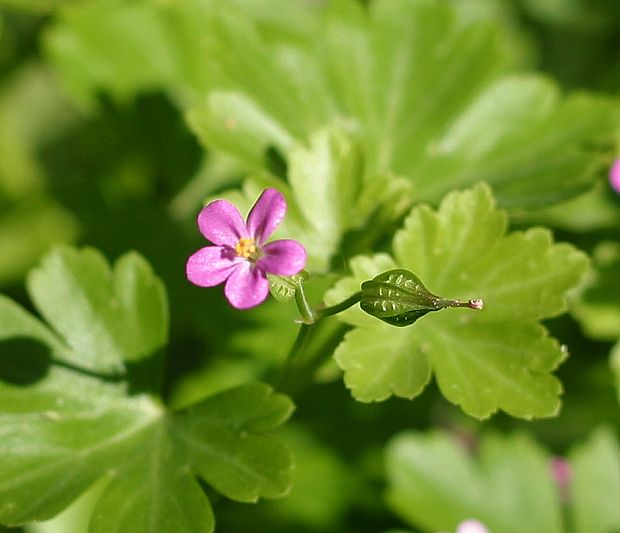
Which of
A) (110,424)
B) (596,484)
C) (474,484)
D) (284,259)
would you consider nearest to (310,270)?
(284,259)

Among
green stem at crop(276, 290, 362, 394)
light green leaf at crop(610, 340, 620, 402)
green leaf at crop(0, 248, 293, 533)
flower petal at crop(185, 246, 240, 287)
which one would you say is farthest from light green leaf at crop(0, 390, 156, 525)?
light green leaf at crop(610, 340, 620, 402)

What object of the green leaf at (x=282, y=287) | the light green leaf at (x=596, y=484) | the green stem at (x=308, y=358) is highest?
the green leaf at (x=282, y=287)

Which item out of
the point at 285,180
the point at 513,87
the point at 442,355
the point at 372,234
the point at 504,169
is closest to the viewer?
the point at 442,355

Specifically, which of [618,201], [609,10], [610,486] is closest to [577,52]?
[609,10]

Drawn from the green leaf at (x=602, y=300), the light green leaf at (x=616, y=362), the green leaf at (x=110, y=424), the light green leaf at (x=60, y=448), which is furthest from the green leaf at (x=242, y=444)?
the green leaf at (x=602, y=300)

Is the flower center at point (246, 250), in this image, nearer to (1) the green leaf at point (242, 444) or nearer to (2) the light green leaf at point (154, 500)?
(1) the green leaf at point (242, 444)

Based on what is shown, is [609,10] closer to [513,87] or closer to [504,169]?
[513,87]
